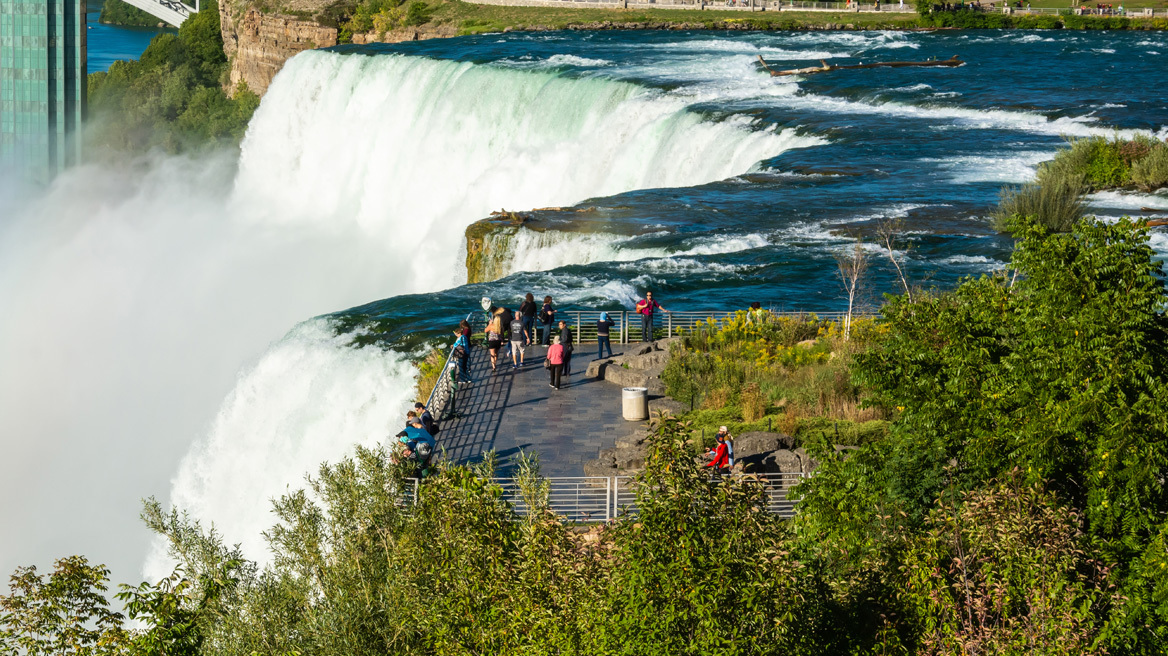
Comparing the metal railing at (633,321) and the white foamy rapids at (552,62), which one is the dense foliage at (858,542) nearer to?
the metal railing at (633,321)

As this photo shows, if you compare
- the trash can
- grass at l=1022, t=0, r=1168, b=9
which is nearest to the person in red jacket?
the trash can

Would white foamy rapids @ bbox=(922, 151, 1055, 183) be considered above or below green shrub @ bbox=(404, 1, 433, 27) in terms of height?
below

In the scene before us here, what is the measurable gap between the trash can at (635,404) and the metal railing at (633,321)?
4.78 metres

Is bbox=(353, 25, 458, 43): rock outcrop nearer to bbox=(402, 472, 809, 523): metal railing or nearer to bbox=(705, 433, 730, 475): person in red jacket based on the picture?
bbox=(402, 472, 809, 523): metal railing

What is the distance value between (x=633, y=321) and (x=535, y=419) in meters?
5.92

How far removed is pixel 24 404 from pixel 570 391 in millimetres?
25643

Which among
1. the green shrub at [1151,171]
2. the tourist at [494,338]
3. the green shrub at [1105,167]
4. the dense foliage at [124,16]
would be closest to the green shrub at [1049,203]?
the green shrub at [1105,167]

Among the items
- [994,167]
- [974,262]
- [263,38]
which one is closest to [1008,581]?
[974,262]

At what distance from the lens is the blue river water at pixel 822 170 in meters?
30.6

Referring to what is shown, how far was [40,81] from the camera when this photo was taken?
8450 cm

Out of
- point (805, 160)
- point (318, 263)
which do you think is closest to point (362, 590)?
point (805, 160)

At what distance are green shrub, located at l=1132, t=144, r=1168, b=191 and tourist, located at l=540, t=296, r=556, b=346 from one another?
19.3 m

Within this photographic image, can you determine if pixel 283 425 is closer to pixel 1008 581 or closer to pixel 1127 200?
pixel 1008 581

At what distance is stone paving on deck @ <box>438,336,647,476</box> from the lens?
20.7 meters
